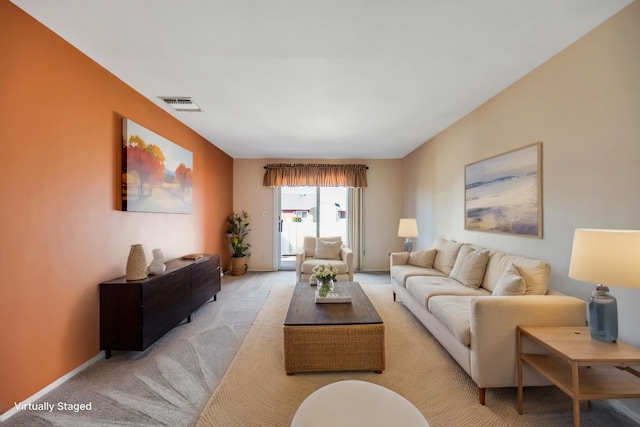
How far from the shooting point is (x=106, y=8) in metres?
1.66

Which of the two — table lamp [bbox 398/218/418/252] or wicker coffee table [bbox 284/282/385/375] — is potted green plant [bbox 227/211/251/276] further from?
wicker coffee table [bbox 284/282/385/375]

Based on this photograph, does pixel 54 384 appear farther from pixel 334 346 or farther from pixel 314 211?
pixel 314 211

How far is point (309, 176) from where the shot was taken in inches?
227

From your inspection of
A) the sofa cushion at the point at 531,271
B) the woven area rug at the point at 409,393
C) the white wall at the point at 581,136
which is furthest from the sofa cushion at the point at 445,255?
the woven area rug at the point at 409,393

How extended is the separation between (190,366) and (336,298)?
56.2 inches

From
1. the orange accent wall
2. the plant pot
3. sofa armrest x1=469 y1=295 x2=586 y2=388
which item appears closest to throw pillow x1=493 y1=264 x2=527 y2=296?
sofa armrest x1=469 y1=295 x2=586 y2=388

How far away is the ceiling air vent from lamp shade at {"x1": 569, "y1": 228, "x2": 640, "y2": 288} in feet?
12.1

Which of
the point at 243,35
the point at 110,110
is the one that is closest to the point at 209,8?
the point at 243,35

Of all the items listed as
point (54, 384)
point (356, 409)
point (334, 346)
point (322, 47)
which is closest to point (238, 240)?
point (54, 384)

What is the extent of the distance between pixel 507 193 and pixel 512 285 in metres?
1.14

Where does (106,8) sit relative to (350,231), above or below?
above

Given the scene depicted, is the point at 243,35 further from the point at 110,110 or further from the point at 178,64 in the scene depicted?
the point at 110,110

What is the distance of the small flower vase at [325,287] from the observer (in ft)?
8.70

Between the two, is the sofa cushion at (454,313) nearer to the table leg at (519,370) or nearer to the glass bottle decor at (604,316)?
the table leg at (519,370)
